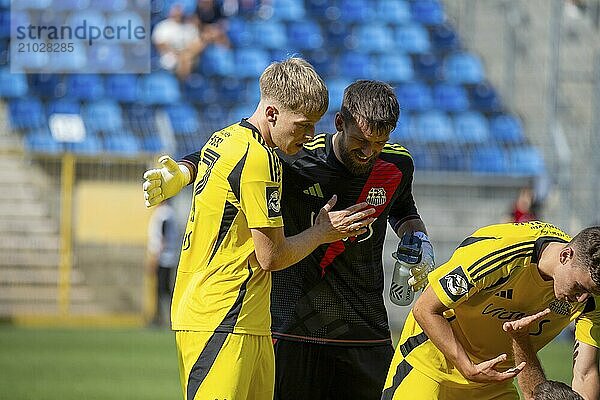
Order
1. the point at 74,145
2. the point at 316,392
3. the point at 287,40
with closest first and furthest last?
the point at 316,392 → the point at 74,145 → the point at 287,40

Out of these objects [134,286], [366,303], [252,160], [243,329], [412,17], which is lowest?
[134,286]

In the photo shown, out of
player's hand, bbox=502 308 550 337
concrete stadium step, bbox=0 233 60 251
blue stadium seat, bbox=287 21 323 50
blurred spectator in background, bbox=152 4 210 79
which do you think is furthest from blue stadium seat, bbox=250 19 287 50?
player's hand, bbox=502 308 550 337

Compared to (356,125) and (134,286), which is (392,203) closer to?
(356,125)

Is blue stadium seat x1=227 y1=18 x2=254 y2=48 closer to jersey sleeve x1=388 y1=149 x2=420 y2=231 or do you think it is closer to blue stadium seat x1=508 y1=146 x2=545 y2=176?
blue stadium seat x1=508 y1=146 x2=545 y2=176

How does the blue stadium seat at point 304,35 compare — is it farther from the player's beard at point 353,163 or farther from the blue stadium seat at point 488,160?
the player's beard at point 353,163

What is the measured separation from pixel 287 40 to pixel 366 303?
12870mm

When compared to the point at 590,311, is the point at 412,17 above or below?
below

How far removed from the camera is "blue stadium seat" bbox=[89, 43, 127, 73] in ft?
54.5

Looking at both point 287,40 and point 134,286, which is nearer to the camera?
point 134,286

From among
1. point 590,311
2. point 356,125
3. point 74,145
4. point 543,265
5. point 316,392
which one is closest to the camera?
point 543,265

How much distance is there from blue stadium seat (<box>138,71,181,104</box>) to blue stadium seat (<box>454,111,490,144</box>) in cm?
461

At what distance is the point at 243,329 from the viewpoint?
4.40m

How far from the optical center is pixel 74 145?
49.8ft

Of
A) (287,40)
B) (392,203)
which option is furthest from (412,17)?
(392,203)
